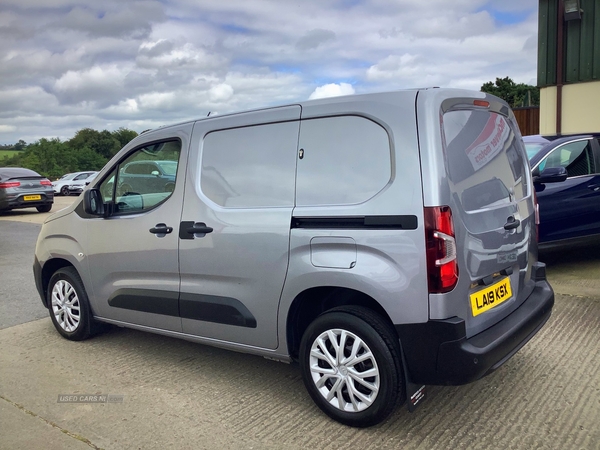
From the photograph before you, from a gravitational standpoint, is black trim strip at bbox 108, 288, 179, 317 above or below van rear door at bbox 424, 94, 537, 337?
below

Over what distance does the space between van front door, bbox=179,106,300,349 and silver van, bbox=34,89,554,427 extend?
11 millimetres

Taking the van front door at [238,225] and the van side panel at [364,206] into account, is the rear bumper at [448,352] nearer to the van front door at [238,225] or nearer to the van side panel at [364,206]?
the van side panel at [364,206]

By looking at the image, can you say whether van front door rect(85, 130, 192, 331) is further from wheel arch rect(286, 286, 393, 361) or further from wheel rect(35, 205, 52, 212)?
wheel rect(35, 205, 52, 212)

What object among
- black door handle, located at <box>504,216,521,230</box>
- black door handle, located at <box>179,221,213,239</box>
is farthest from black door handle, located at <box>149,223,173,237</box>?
black door handle, located at <box>504,216,521,230</box>

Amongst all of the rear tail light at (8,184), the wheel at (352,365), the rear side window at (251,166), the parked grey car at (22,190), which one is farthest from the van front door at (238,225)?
the rear tail light at (8,184)

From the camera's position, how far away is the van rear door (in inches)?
117

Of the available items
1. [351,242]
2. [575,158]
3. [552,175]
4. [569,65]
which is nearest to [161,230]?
[351,242]

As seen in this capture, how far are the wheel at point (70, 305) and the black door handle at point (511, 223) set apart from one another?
3.51 m

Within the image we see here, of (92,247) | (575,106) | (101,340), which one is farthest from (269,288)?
(575,106)

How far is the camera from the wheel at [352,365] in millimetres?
3070

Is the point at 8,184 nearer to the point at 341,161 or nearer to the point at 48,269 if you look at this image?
the point at 48,269

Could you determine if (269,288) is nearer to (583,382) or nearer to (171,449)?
(171,449)

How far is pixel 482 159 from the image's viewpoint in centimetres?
330

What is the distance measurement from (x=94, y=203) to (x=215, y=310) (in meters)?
1.54
